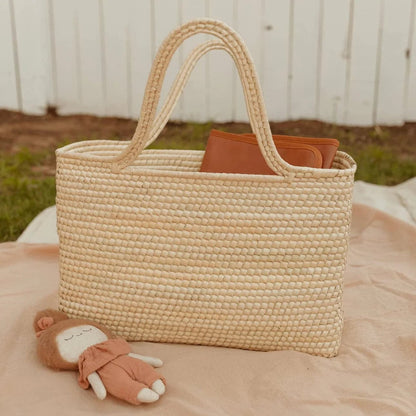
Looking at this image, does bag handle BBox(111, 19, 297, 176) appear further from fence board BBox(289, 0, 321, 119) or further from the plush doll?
fence board BBox(289, 0, 321, 119)

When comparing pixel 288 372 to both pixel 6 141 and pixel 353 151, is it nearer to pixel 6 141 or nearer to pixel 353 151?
pixel 353 151

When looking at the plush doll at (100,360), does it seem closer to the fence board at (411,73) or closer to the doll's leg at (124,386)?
the doll's leg at (124,386)

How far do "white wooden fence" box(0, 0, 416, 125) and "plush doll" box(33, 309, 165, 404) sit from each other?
2.29 meters

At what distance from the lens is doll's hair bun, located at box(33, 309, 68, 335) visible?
3.54ft

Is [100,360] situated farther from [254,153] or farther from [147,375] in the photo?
[254,153]

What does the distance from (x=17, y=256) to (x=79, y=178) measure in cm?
60

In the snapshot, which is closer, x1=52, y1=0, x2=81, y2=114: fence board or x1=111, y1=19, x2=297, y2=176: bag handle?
x1=111, y1=19, x2=297, y2=176: bag handle

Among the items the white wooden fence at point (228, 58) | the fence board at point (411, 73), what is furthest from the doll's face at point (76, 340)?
the fence board at point (411, 73)

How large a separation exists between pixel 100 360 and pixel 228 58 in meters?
2.41

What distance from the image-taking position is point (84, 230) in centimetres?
106

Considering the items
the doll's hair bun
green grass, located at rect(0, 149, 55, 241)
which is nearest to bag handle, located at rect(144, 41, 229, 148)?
the doll's hair bun

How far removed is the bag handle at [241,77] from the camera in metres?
0.93

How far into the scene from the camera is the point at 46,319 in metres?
1.08

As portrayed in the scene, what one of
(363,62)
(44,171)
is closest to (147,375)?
(44,171)
